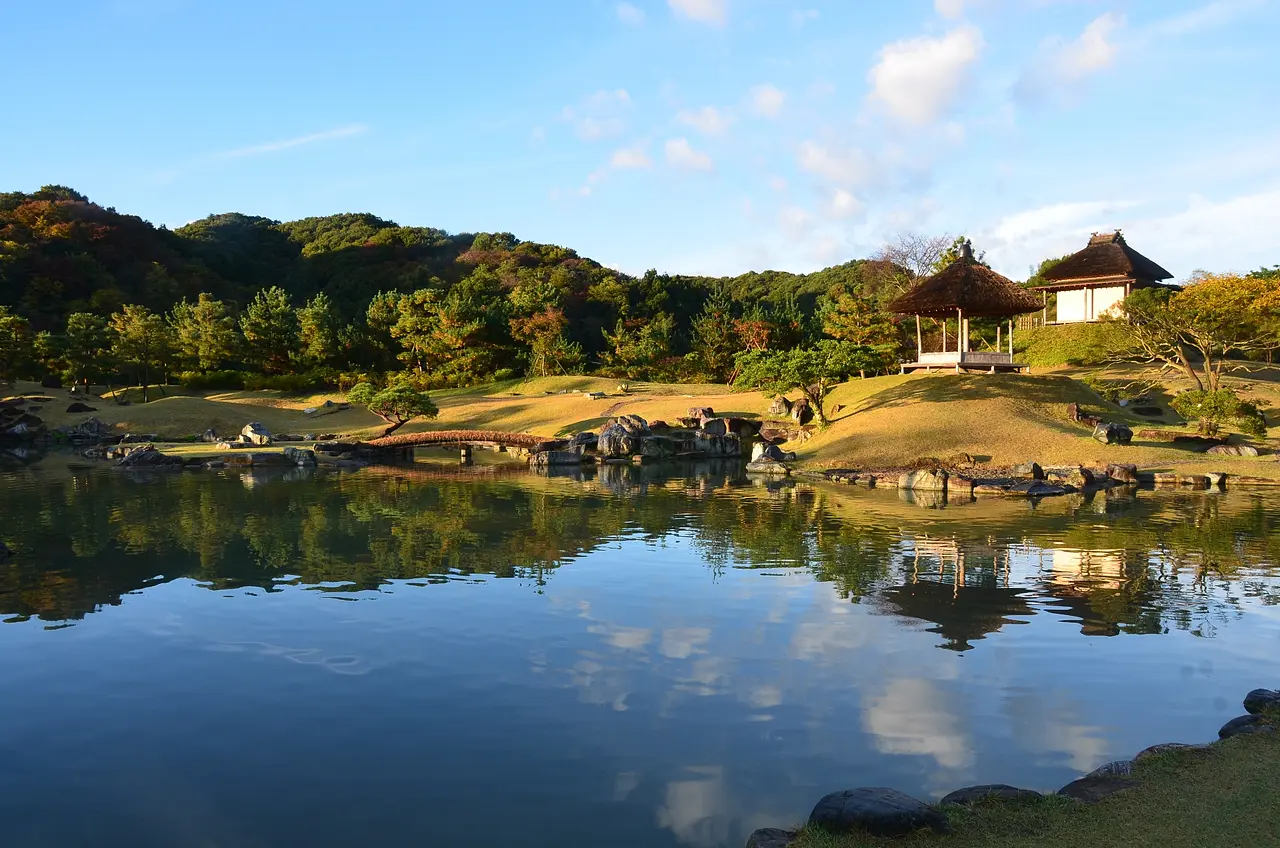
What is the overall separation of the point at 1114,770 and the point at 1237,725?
172cm

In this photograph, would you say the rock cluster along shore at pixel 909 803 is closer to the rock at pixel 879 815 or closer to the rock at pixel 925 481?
the rock at pixel 879 815

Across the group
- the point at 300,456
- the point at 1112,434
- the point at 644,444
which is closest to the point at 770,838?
the point at 1112,434

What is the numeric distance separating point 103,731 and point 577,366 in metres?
53.1

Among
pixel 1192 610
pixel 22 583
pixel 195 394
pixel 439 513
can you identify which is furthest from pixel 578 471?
pixel 195 394

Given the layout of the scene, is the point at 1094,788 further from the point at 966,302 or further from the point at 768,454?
the point at 966,302

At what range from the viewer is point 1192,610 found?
12.1 m

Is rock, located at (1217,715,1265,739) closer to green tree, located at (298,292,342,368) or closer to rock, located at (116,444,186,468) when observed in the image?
rock, located at (116,444,186,468)

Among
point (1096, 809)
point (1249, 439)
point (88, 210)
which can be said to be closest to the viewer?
point (1096, 809)

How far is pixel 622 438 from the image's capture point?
1465 inches

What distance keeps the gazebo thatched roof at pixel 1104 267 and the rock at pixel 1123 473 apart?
97.8 ft

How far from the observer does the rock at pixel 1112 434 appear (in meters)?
30.4

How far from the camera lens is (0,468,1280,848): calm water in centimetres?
692

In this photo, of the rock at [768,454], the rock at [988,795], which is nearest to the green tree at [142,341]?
the rock at [768,454]

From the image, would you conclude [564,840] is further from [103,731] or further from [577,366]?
[577,366]
